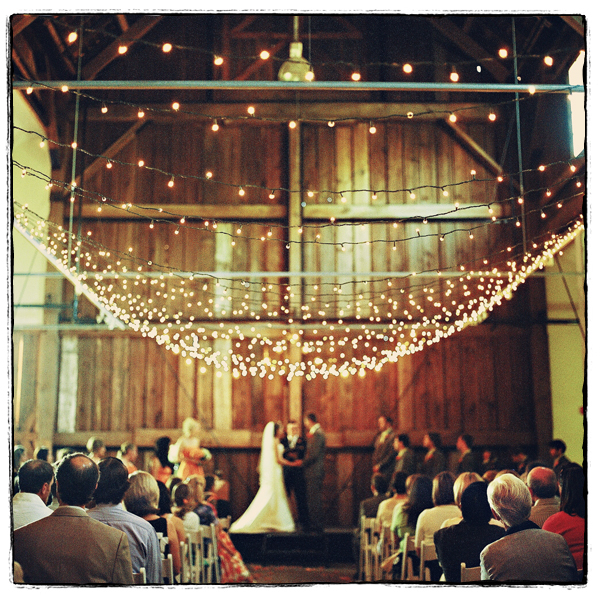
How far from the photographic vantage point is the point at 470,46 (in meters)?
11.3

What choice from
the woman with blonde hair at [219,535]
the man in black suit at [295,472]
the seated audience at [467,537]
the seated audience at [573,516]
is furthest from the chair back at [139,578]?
the man in black suit at [295,472]

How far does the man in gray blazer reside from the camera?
3144 millimetres

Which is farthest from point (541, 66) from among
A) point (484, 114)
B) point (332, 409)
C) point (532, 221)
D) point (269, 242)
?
point (332, 409)

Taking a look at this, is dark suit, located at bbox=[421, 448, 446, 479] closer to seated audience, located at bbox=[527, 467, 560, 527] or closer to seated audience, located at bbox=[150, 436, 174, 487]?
seated audience, located at bbox=[150, 436, 174, 487]

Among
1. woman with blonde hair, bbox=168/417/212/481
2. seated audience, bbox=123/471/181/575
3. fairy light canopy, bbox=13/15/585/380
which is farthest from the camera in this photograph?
fairy light canopy, bbox=13/15/585/380

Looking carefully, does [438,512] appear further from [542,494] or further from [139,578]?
[139,578]

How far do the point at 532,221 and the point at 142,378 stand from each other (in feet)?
21.8

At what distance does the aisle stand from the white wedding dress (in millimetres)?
1282

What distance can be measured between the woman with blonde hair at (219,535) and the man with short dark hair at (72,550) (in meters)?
1.99

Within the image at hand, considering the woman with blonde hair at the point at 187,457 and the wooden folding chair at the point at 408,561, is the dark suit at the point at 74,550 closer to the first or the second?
the wooden folding chair at the point at 408,561

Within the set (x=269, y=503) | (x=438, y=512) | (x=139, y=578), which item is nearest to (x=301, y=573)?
(x=269, y=503)

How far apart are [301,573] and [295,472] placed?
2.21 meters

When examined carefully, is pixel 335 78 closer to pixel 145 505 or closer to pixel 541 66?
pixel 541 66

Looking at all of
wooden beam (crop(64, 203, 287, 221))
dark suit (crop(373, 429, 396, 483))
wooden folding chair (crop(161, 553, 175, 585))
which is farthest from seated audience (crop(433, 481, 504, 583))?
wooden beam (crop(64, 203, 287, 221))
